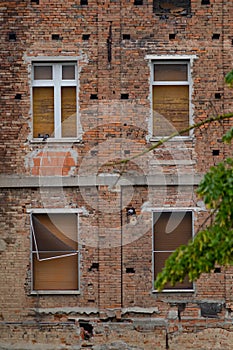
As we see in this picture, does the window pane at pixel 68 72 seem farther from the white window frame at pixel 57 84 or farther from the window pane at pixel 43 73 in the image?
the window pane at pixel 43 73

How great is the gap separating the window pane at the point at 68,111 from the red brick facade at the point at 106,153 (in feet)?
0.57

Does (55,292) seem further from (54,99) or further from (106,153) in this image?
(54,99)

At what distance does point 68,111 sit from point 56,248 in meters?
2.90

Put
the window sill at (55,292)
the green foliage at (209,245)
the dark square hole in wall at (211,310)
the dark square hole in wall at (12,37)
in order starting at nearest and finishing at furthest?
the green foliage at (209,245)
the dark square hole in wall at (211,310)
the window sill at (55,292)
the dark square hole in wall at (12,37)

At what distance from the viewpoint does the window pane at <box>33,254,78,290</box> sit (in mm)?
14812

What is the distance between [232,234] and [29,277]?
23.2 feet

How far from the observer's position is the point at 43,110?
14.9m

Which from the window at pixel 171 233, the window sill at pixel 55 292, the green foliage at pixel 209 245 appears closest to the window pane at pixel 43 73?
the window at pixel 171 233

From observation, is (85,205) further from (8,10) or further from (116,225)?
(8,10)

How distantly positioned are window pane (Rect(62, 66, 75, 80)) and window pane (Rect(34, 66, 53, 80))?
0.27 meters

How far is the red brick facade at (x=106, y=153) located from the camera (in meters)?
14.7

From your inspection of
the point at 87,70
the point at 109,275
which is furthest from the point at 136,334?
the point at 87,70

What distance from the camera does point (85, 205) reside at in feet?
48.3

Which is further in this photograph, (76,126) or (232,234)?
(76,126)
